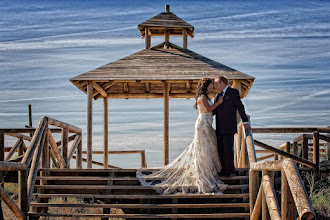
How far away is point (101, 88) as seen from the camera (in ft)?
48.2

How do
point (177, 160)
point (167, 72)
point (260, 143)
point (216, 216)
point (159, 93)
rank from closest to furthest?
point (216, 216) < point (177, 160) < point (260, 143) < point (167, 72) < point (159, 93)

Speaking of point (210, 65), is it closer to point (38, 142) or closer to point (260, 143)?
point (260, 143)

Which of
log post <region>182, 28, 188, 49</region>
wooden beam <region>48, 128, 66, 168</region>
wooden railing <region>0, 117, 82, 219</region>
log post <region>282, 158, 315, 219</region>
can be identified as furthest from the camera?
log post <region>182, 28, 188, 49</region>

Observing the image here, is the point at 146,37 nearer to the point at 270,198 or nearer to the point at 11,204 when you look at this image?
the point at 11,204

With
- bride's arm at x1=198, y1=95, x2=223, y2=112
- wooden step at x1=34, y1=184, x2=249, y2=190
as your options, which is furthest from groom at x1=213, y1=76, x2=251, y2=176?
wooden step at x1=34, y1=184, x2=249, y2=190

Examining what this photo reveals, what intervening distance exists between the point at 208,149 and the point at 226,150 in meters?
0.33

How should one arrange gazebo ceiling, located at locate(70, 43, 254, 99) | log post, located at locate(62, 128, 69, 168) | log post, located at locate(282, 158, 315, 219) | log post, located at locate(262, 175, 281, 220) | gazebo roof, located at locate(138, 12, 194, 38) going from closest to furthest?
log post, located at locate(282, 158, 315, 219) → log post, located at locate(262, 175, 281, 220) → log post, located at locate(62, 128, 69, 168) → gazebo ceiling, located at locate(70, 43, 254, 99) → gazebo roof, located at locate(138, 12, 194, 38)

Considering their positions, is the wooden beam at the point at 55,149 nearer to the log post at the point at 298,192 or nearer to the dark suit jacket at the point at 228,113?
the dark suit jacket at the point at 228,113

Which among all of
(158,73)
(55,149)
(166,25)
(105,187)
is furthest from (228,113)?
(166,25)

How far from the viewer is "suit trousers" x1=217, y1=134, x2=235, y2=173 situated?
926 centimetres

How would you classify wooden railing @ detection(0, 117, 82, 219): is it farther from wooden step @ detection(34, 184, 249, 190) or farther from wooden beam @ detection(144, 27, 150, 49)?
wooden beam @ detection(144, 27, 150, 49)

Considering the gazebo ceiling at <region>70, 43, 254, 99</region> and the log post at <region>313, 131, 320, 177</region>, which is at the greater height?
the gazebo ceiling at <region>70, 43, 254, 99</region>

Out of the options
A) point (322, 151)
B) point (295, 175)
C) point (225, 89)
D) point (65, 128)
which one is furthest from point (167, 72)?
point (295, 175)

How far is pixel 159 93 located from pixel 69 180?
7.78 m
